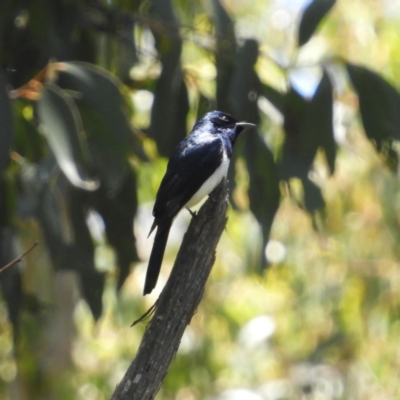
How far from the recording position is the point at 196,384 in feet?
26.8

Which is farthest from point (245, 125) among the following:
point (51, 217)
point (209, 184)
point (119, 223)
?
point (51, 217)

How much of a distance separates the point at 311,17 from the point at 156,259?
152 cm

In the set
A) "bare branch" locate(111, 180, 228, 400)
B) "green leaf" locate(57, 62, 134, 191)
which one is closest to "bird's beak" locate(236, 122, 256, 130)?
"green leaf" locate(57, 62, 134, 191)

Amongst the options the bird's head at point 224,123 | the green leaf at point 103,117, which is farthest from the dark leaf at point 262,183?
the green leaf at point 103,117

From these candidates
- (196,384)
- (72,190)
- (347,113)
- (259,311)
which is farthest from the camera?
(259,311)

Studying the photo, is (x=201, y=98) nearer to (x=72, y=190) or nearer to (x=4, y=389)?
(x=72, y=190)

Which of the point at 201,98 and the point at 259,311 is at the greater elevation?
the point at 201,98

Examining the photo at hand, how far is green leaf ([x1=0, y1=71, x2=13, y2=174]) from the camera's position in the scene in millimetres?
3635

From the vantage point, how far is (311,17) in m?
4.33

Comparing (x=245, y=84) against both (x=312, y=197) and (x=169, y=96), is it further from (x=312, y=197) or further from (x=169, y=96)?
(x=312, y=197)

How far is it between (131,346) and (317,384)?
1.57 meters

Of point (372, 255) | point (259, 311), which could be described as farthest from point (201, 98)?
point (259, 311)

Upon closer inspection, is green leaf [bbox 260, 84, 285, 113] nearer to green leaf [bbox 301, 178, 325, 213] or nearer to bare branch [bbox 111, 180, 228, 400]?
green leaf [bbox 301, 178, 325, 213]

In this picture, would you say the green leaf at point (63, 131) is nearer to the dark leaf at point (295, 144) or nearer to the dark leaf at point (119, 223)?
the dark leaf at point (119, 223)
